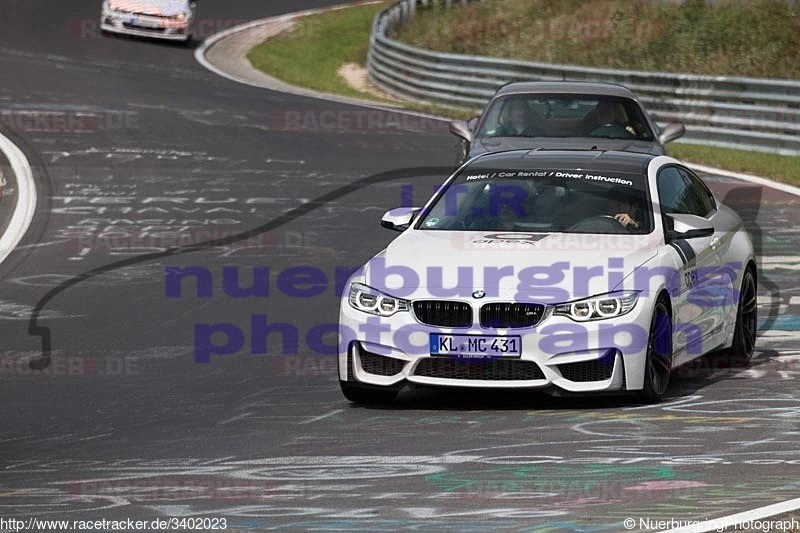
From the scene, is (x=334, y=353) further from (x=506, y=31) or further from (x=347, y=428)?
(x=506, y=31)

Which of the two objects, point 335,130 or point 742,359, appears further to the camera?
point 335,130

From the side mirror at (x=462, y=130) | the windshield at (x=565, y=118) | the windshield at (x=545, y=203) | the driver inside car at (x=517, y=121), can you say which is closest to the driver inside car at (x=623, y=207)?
the windshield at (x=545, y=203)

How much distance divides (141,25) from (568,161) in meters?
29.5

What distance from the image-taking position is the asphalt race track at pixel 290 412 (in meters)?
7.39

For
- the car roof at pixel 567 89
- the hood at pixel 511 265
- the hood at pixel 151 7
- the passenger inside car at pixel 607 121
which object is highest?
the hood at pixel 151 7

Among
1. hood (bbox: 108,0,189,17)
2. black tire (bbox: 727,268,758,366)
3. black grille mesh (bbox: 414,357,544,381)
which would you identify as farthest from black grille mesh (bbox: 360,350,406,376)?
hood (bbox: 108,0,189,17)

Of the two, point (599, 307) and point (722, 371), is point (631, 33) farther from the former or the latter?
point (599, 307)

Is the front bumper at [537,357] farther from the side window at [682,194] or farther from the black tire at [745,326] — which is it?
the black tire at [745,326]

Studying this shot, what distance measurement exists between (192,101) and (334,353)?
18009 millimetres

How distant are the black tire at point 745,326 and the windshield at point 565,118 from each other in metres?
5.39

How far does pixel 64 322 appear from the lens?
13.0 meters

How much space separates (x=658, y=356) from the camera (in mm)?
9688

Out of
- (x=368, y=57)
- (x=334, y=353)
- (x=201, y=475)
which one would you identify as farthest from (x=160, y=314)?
(x=368, y=57)

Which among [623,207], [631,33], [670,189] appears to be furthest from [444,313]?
[631,33]
